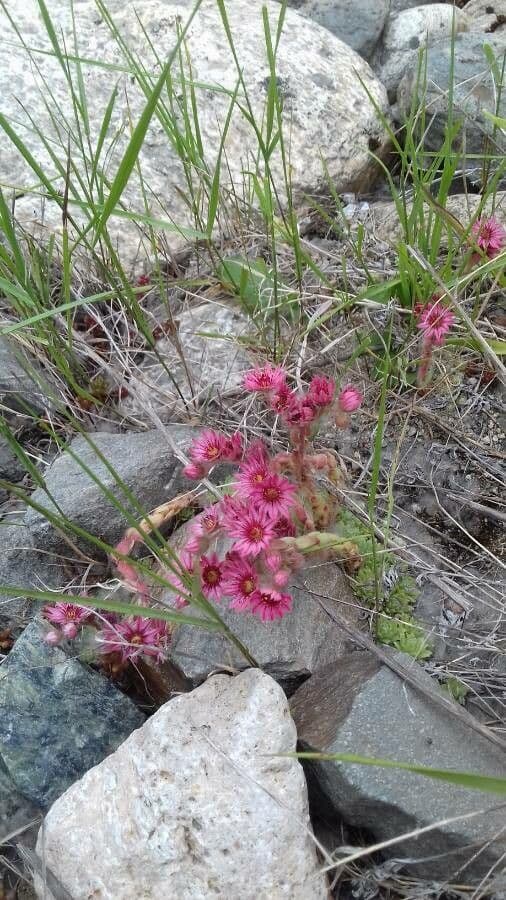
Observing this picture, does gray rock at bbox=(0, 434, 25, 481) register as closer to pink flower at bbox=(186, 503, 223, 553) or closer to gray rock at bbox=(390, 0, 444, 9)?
pink flower at bbox=(186, 503, 223, 553)

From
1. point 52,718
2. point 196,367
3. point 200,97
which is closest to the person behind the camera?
point 52,718

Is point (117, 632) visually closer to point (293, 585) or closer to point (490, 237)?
point (293, 585)

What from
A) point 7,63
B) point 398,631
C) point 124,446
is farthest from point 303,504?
point 7,63

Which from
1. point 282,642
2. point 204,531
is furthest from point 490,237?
point 282,642

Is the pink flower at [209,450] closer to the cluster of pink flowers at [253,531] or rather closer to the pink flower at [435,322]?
the cluster of pink flowers at [253,531]

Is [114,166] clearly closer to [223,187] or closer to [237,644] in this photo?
[223,187]

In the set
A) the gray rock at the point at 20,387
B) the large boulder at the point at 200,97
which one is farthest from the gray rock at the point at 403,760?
the large boulder at the point at 200,97
